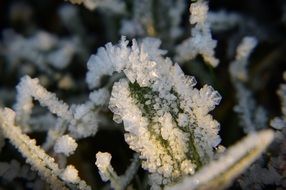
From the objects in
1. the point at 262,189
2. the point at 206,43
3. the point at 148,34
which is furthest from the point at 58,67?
the point at 262,189

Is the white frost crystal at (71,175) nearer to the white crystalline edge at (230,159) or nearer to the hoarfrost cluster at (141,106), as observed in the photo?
the hoarfrost cluster at (141,106)

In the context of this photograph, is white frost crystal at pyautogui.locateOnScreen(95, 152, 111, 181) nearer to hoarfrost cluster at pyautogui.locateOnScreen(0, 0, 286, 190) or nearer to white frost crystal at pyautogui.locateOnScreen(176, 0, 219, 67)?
hoarfrost cluster at pyautogui.locateOnScreen(0, 0, 286, 190)

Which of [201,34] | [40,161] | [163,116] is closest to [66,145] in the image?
[40,161]

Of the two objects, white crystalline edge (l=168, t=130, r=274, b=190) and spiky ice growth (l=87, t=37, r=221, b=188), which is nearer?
white crystalline edge (l=168, t=130, r=274, b=190)

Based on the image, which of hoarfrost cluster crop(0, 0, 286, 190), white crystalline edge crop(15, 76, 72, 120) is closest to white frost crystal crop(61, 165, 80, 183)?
hoarfrost cluster crop(0, 0, 286, 190)

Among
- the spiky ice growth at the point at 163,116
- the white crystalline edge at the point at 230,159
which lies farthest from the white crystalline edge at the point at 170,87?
the white crystalline edge at the point at 230,159

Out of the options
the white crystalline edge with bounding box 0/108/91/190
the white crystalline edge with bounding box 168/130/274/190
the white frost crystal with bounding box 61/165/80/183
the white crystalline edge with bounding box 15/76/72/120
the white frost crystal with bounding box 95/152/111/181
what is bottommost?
the white crystalline edge with bounding box 168/130/274/190
